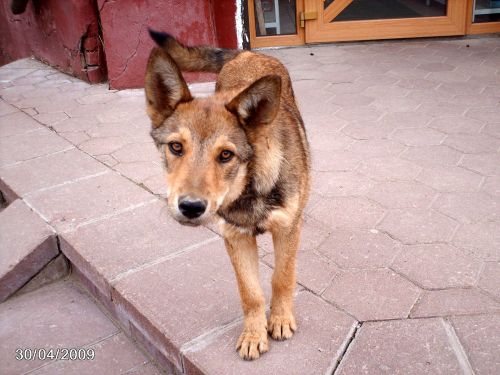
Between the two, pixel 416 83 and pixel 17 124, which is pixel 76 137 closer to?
pixel 17 124

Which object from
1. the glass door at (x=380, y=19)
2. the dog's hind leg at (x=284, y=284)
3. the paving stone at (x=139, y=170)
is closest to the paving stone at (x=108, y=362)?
the dog's hind leg at (x=284, y=284)

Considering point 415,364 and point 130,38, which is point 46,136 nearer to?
point 130,38

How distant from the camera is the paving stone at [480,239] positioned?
2963 mm

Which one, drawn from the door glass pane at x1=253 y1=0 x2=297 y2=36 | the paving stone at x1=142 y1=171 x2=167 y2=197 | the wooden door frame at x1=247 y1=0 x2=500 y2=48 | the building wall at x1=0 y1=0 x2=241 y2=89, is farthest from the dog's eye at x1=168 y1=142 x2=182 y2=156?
the door glass pane at x1=253 y1=0 x2=297 y2=36

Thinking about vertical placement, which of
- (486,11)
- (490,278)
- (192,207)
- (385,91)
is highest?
(192,207)

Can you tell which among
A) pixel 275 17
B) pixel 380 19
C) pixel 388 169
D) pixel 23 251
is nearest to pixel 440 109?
pixel 388 169

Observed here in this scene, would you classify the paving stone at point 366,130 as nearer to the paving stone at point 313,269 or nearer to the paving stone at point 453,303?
the paving stone at point 313,269

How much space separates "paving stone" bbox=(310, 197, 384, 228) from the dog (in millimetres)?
868

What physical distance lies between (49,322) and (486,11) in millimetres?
7080

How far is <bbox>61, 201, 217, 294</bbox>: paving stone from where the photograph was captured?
10.2 ft

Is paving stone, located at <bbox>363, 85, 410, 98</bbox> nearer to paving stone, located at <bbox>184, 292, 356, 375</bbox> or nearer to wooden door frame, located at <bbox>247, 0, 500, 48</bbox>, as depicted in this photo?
wooden door frame, located at <bbox>247, 0, 500, 48</bbox>

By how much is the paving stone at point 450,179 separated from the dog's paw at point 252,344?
198cm

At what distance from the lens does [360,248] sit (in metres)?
3.11

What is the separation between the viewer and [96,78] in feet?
22.0
